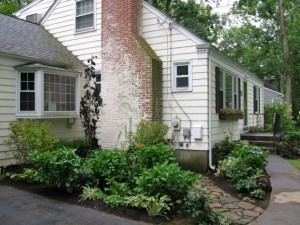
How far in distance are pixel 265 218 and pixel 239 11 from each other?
21.5m

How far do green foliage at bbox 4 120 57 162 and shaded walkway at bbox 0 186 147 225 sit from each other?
175 cm

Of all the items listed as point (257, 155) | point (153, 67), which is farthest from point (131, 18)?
point (257, 155)

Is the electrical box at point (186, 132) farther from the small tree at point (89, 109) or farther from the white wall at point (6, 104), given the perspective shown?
the white wall at point (6, 104)

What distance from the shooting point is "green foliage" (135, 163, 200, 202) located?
191 inches

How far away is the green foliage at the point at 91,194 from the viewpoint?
5556 millimetres

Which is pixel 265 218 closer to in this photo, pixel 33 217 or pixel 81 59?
pixel 33 217

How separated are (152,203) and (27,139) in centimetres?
405

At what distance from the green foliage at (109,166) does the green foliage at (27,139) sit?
1.81 m

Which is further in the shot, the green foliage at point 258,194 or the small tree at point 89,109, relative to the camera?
the small tree at point 89,109

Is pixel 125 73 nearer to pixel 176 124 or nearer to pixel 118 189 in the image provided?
pixel 176 124

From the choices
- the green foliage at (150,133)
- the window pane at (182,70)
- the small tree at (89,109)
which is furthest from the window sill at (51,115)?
the window pane at (182,70)

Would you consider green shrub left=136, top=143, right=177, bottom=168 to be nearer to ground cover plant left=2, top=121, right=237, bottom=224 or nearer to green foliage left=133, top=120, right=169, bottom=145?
ground cover plant left=2, top=121, right=237, bottom=224

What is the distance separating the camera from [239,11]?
77.5 ft

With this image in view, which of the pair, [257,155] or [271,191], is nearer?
[271,191]
